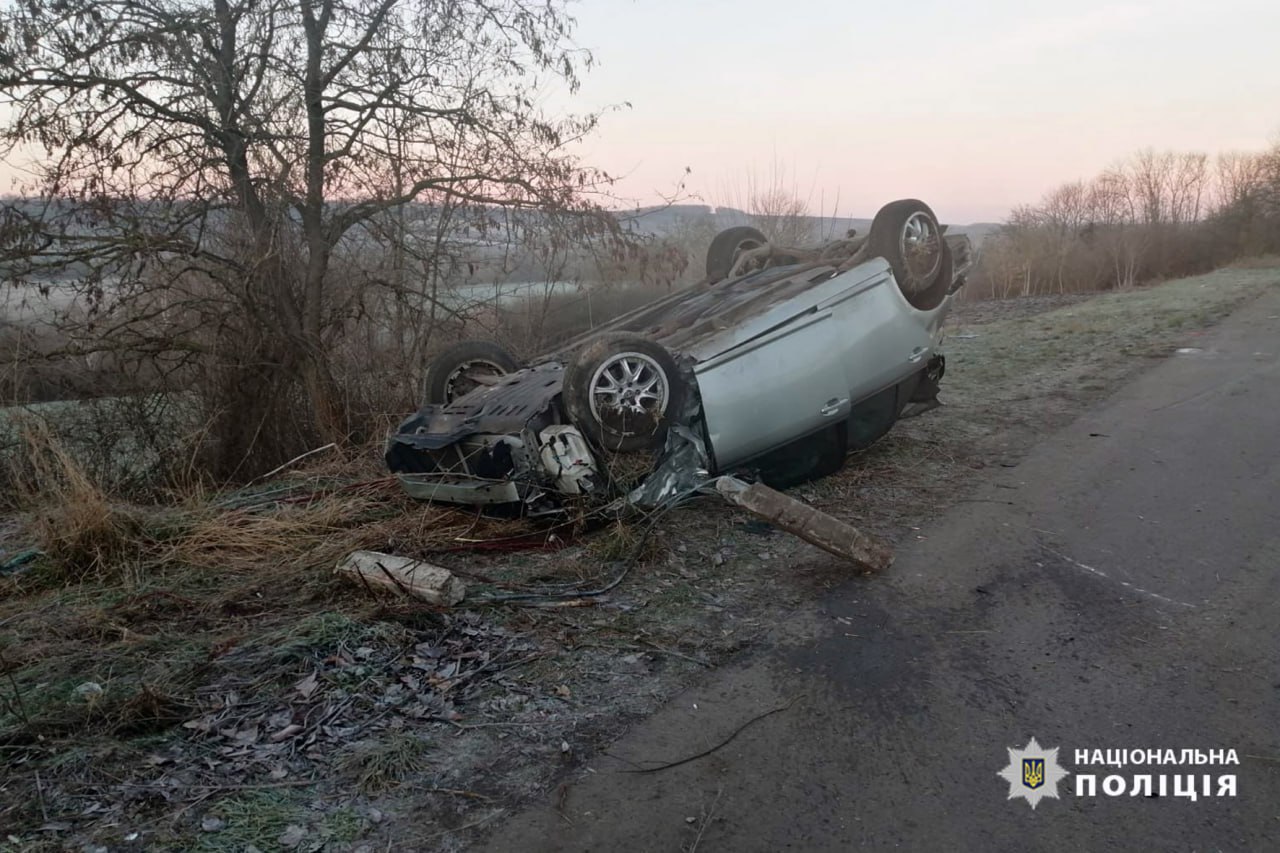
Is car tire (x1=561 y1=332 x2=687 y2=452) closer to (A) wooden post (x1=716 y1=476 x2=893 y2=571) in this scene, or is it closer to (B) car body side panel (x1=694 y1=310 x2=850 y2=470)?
(B) car body side panel (x1=694 y1=310 x2=850 y2=470)

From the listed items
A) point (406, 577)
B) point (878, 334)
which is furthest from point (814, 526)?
point (406, 577)

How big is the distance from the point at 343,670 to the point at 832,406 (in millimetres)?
3514

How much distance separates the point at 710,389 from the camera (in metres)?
5.27

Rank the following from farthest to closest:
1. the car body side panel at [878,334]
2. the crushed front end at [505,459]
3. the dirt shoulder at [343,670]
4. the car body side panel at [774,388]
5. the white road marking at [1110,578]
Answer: the car body side panel at [878,334]
the car body side panel at [774,388]
the crushed front end at [505,459]
the white road marking at [1110,578]
the dirt shoulder at [343,670]

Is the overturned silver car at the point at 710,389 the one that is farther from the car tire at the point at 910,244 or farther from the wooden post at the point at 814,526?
the wooden post at the point at 814,526

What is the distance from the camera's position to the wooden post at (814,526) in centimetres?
454

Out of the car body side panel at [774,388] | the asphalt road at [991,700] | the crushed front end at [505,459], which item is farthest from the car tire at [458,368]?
the asphalt road at [991,700]

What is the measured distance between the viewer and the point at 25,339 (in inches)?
268

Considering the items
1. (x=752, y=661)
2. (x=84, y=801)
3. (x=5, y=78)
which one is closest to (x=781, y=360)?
(x=752, y=661)

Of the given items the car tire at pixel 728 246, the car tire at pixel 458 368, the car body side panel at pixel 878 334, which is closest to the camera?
the car body side panel at pixel 878 334

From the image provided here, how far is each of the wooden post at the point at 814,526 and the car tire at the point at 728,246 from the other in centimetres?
362

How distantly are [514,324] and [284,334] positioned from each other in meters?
2.47

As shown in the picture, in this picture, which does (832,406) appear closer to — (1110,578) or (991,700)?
(1110,578)

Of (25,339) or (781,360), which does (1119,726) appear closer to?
(781,360)
